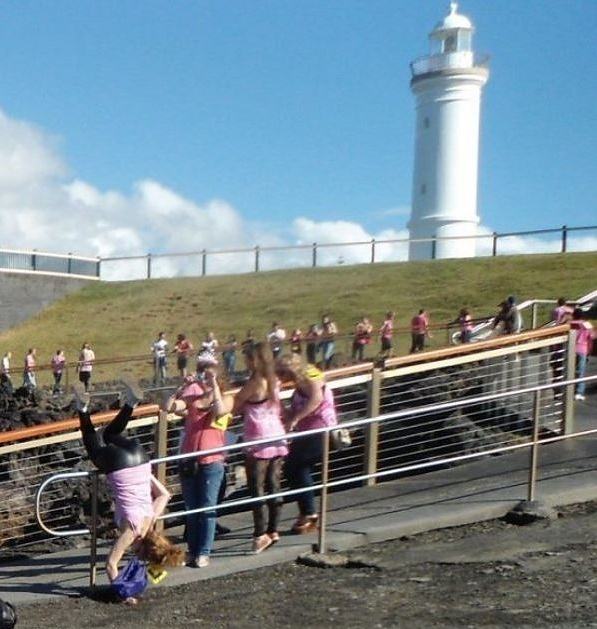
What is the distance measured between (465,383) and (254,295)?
28.2m

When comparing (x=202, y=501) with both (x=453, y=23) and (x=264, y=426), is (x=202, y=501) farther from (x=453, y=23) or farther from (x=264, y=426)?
(x=453, y=23)

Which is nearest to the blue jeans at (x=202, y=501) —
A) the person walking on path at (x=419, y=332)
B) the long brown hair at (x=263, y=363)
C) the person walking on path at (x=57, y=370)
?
the long brown hair at (x=263, y=363)

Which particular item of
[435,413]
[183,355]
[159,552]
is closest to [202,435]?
[159,552]

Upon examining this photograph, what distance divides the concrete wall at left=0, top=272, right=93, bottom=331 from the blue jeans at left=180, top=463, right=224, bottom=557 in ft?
123

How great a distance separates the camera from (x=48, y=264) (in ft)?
153

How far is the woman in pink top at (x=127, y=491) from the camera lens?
7.54m

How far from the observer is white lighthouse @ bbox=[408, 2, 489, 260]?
50.6 metres

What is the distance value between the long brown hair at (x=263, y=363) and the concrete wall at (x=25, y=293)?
37571 mm

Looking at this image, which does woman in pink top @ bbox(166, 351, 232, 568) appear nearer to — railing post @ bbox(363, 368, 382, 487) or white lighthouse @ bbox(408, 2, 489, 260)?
railing post @ bbox(363, 368, 382, 487)

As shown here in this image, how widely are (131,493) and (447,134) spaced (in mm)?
45926

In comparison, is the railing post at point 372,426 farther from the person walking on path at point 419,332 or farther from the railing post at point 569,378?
the person walking on path at point 419,332

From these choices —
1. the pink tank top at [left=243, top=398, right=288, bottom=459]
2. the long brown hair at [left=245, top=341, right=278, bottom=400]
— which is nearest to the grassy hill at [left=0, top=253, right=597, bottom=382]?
the pink tank top at [left=243, top=398, right=288, bottom=459]

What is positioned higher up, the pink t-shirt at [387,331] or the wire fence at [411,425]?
the pink t-shirt at [387,331]

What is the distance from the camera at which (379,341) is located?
2803 centimetres
